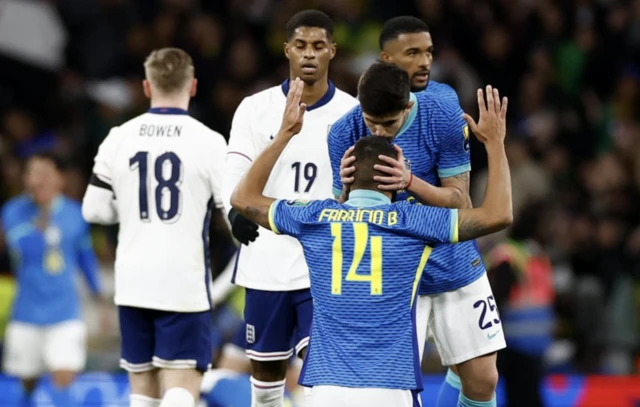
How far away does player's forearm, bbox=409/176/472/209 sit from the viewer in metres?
5.80

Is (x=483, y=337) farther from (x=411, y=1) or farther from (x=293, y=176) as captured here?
(x=411, y=1)

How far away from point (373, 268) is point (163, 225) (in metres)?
2.33

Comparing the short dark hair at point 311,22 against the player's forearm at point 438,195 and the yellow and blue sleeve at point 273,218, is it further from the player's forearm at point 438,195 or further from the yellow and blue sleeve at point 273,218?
the yellow and blue sleeve at point 273,218

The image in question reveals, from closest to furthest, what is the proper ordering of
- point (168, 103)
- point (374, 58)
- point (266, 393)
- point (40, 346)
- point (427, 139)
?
point (427, 139) → point (266, 393) → point (168, 103) → point (40, 346) → point (374, 58)

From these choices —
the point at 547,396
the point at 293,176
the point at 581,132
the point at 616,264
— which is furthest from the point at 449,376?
the point at 581,132

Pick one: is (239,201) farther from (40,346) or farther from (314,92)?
(40,346)

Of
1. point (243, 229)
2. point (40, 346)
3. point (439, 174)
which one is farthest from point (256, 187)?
point (40, 346)

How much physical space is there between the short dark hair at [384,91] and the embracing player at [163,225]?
73.4 inches

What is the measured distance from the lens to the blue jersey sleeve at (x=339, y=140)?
615cm

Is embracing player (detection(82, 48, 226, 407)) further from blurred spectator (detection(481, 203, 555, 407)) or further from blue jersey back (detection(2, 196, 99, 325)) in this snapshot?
blue jersey back (detection(2, 196, 99, 325))

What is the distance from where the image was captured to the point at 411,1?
598 inches

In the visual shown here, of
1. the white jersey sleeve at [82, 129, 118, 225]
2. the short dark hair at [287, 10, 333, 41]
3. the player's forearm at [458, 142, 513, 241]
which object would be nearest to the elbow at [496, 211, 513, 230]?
the player's forearm at [458, 142, 513, 241]

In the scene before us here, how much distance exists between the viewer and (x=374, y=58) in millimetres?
14734

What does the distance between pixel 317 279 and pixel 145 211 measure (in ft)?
7.19
